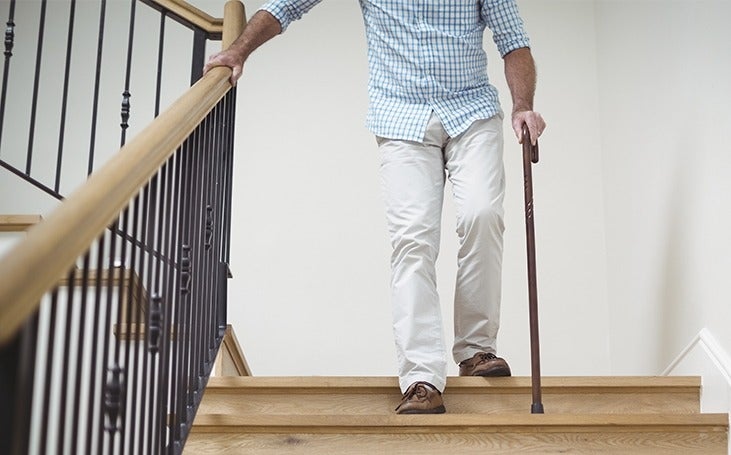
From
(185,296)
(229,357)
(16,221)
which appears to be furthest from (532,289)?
(16,221)

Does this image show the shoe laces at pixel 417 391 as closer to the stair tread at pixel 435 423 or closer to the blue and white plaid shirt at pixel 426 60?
the stair tread at pixel 435 423

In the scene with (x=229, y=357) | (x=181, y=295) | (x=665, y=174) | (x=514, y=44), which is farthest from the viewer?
(x=665, y=174)

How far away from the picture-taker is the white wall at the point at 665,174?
2955 mm

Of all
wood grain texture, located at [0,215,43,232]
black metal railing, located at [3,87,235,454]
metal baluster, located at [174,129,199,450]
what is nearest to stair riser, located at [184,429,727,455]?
black metal railing, located at [3,87,235,454]

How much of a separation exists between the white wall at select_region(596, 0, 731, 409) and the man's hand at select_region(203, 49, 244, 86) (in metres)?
1.34

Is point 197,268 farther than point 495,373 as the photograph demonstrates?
No

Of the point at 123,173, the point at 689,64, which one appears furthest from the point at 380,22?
the point at 123,173

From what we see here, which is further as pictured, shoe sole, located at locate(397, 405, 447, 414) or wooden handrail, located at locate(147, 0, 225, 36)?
wooden handrail, located at locate(147, 0, 225, 36)

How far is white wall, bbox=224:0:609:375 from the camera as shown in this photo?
14.8 feet

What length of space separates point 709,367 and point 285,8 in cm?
157

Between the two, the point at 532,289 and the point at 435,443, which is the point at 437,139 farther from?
the point at 435,443

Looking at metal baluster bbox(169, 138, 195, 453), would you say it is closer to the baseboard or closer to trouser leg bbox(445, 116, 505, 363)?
trouser leg bbox(445, 116, 505, 363)

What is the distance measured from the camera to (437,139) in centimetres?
294

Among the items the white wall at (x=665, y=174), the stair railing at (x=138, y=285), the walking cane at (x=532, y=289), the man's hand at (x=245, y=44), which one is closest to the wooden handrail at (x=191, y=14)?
the stair railing at (x=138, y=285)
